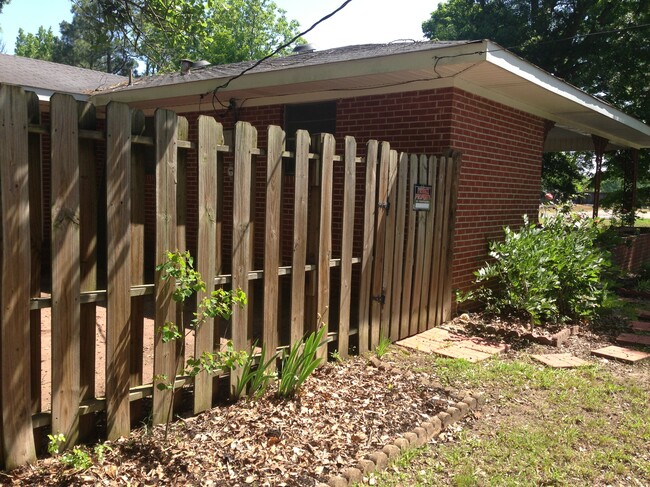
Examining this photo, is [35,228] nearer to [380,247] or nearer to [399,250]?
[380,247]

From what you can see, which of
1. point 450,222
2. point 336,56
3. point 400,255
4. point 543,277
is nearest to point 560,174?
point 336,56

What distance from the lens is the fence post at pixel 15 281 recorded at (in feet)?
8.08

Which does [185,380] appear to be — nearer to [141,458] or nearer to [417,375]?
[141,458]

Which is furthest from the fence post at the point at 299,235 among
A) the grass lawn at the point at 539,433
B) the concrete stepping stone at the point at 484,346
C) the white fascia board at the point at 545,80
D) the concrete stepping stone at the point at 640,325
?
the concrete stepping stone at the point at 640,325

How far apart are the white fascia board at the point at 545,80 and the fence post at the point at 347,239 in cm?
187

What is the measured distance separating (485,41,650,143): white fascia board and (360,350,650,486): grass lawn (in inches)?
120

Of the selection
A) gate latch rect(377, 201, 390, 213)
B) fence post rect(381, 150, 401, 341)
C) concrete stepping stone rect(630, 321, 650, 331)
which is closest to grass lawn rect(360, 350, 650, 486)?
fence post rect(381, 150, 401, 341)

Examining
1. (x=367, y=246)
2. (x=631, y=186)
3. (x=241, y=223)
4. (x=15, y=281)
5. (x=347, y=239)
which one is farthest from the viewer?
(x=631, y=186)

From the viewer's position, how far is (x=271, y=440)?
122 inches

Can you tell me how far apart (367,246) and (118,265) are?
8.39ft

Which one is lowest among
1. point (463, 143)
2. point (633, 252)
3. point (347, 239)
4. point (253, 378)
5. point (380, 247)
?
point (253, 378)

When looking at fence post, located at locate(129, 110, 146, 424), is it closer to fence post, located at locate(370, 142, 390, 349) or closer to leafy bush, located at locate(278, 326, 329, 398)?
leafy bush, located at locate(278, 326, 329, 398)

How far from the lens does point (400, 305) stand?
5562 millimetres

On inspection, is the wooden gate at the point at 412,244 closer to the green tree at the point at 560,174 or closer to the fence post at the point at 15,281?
the fence post at the point at 15,281
